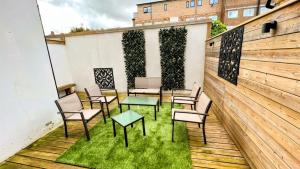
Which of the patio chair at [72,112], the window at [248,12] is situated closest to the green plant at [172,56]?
the patio chair at [72,112]

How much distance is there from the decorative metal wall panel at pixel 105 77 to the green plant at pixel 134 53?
78cm

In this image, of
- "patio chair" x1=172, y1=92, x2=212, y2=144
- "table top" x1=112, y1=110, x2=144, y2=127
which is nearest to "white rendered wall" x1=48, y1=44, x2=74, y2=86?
"table top" x1=112, y1=110, x2=144, y2=127

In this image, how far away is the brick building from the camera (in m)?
14.6

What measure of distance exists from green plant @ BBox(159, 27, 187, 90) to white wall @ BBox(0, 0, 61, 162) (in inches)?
136

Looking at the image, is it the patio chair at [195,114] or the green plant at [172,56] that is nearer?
the patio chair at [195,114]

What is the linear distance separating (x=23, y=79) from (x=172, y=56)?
4105 mm

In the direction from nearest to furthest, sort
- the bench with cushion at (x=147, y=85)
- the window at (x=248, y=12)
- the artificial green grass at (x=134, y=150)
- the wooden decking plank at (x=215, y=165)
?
the wooden decking plank at (x=215, y=165) < the artificial green grass at (x=134, y=150) < the bench with cushion at (x=147, y=85) < the window at (x=248, y=12)

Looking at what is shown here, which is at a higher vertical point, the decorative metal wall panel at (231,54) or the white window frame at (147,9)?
the white window frame at (147,9)

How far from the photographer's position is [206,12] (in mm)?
15992

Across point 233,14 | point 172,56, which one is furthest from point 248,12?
point 172,56

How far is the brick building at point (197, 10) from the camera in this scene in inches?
574

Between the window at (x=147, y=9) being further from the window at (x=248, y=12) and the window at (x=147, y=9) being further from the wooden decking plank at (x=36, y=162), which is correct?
the wooden decking plank at (x=36, y=162)

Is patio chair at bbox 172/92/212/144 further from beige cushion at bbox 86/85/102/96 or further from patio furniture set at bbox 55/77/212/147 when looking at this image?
beige cushion at bbox 86/85/102/96

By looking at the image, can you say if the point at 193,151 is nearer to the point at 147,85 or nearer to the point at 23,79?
the point at 147,85
